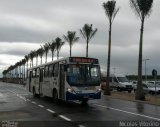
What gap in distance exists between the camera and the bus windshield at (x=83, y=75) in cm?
2477

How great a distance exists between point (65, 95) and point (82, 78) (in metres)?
1.42

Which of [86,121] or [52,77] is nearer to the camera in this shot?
[86,121]

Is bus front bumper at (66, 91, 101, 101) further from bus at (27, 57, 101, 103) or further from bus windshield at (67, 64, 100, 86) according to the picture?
bus windshield at (67, 64, 100, 86)

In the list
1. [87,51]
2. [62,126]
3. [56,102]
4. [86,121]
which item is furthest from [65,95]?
[87,51]

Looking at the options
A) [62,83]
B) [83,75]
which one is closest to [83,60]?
[83,75]

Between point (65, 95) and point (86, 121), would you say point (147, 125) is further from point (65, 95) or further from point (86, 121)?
point (65, 95)

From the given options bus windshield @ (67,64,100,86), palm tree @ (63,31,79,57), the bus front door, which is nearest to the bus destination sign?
bus windshield @ (67,64,100,86)

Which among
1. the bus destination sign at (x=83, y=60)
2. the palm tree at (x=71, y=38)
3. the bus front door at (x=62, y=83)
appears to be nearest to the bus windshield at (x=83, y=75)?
the bus destination sign at (x=83, y=60)

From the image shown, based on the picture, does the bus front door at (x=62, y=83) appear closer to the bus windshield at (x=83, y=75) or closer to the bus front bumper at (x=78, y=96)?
the bus windshield at (x=83, y=75)

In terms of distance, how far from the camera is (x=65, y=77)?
82.1ft

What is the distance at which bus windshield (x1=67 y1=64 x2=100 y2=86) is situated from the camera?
24766 millimetres

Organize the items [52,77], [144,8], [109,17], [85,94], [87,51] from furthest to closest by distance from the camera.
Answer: [87,51] → [109,17] → [144,8] → [52,77] → [85,94]

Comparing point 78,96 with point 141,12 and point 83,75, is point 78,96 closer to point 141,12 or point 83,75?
point 83,75

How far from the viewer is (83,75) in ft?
81.8
